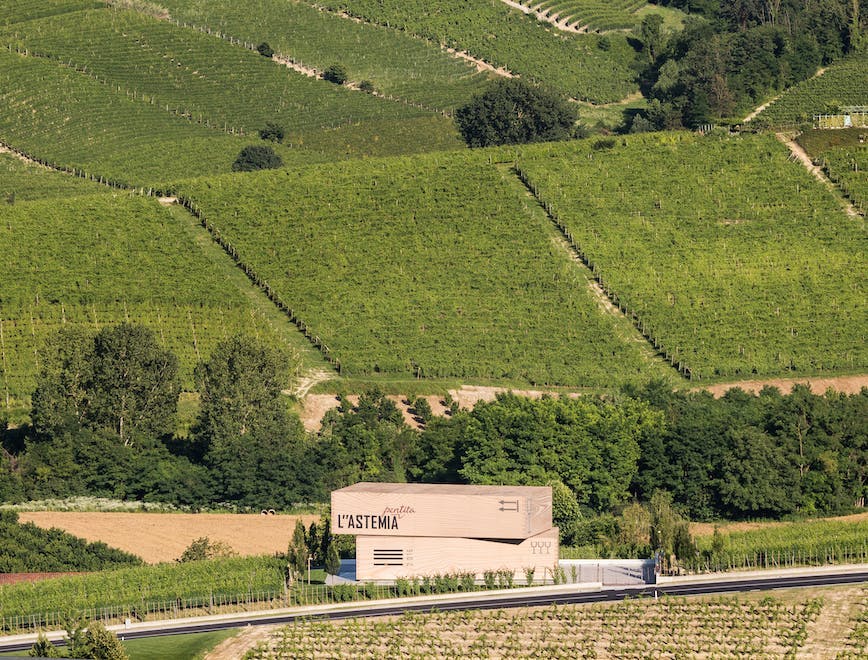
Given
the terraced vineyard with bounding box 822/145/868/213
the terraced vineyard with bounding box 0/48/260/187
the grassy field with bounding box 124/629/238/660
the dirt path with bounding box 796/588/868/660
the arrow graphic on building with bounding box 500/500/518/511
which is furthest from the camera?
the terraced vineyard with bounding box 0/48/260/187

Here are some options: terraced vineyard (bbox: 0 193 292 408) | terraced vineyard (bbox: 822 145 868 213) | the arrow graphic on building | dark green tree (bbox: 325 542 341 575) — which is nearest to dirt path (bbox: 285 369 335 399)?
terraced vineyard (bbox: 0 193 292 408)

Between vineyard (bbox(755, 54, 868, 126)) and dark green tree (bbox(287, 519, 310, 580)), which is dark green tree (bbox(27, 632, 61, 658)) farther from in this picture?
vineyard (bbox(755, 54, 868, 126))

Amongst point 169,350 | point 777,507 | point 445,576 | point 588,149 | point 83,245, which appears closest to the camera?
point 445,576

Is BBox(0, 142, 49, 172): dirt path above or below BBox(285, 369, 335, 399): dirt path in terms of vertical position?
above

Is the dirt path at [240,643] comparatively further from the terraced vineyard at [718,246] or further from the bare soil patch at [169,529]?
the terraced vineyard at [718,246]

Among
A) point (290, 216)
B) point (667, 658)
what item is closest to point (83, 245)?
point (290, 216)

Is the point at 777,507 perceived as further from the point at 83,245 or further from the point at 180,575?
the point at 83,245
